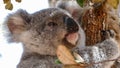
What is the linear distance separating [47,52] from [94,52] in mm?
280

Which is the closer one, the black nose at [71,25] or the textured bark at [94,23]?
the textured bark at [94,23]

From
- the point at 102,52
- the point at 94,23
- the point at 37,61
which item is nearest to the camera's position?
the point at 94,23

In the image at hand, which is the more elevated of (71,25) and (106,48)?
(71,25)

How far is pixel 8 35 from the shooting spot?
1.44 m

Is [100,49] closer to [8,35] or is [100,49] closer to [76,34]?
[76,34]

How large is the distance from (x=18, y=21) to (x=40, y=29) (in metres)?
0.12

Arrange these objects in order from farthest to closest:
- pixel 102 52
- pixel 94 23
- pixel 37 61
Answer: pixel 37 61 < pixel 102 52 < pixel 94 23

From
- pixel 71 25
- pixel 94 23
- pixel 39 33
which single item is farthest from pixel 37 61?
pixel 94 23

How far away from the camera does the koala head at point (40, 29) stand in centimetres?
141

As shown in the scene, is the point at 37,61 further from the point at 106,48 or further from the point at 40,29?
the point at 106,48

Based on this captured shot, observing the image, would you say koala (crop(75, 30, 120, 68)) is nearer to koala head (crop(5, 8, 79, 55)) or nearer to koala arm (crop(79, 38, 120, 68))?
koala arm (crop(79, 38, 120, 68))

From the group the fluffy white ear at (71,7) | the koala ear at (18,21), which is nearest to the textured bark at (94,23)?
the fluffy white ear at (71,7)

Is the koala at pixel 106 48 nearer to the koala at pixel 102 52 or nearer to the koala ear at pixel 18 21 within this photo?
the koala at pixel 102 52

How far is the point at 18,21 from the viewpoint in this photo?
1.49 meters
